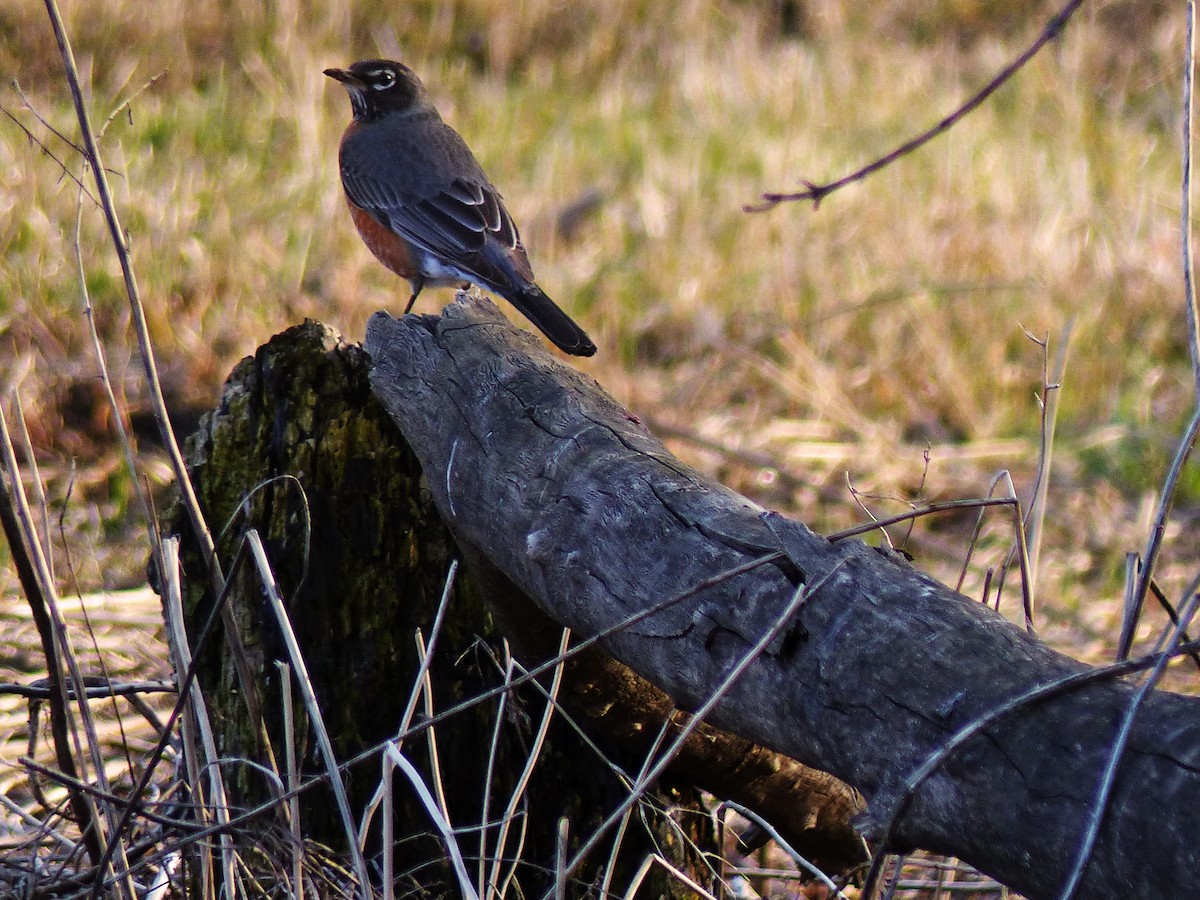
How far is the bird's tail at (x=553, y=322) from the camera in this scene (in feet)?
11.5

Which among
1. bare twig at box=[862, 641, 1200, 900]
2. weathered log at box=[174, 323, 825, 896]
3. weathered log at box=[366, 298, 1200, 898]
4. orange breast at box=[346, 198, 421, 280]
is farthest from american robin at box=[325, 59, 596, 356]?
bare twig at box=[862, 641, 1200, 900]

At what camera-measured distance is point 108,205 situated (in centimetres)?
186

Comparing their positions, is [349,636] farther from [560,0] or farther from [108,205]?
[560,0]

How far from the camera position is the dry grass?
17.4 ft

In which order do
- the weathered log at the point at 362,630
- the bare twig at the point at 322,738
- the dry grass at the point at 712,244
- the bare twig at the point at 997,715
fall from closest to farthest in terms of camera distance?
1. the bare twig at the point at 997,715
2. the bare twig at the point at 322,738
3. the weathered log at the point at 362,630
4. the dry grass at the point at 712,244

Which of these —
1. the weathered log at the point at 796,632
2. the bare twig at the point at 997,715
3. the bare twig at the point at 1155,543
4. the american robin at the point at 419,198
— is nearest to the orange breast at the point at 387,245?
the american robin at the point at 419,198

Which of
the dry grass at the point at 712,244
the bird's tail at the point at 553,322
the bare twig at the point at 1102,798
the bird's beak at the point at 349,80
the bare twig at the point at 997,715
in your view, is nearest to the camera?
the bare twig at the point at 1102,798

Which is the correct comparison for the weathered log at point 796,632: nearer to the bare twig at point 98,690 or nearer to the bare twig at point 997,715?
the bare twig at point 997,715

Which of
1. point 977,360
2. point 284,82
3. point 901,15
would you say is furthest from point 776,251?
point 901,15

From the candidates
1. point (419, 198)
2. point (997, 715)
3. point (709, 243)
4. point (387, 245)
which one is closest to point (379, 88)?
point (419, 198)

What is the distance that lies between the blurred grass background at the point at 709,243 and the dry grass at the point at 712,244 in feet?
0.06

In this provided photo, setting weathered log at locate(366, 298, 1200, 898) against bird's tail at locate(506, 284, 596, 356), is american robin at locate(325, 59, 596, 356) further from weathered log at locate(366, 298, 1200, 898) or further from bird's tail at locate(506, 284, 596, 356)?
weathered log at locate(366, 298, 1200, 898)

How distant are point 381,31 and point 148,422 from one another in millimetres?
4053

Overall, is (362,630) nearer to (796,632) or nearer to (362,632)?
(362,632)
